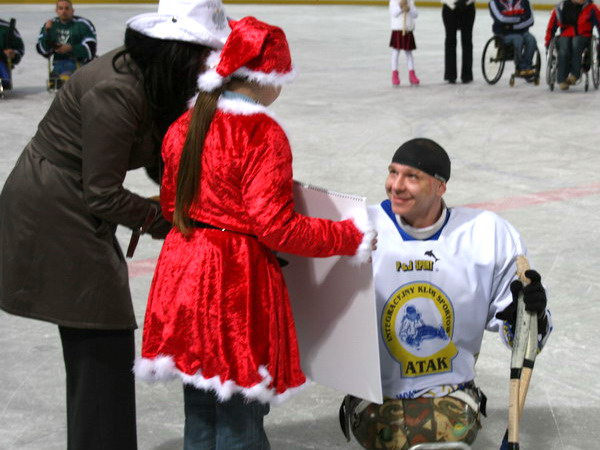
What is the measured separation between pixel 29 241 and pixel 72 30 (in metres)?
9.14

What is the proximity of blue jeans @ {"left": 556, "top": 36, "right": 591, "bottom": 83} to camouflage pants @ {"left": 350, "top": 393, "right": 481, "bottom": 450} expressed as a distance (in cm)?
948

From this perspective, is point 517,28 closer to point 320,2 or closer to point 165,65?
point 165,65

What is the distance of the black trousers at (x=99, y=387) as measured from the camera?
2881 mm

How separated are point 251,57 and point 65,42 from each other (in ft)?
31.2

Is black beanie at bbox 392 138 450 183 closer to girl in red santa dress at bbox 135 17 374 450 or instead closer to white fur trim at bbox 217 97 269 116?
girl in red santa dress at bbox 135 17 374 450

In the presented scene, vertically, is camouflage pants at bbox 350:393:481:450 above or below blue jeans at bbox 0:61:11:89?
above

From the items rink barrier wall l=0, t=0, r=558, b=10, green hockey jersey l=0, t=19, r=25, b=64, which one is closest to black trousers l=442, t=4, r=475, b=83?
green hockey jersey l=0, t=19, r=25, b=64

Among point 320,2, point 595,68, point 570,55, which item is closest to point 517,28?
point 570,55

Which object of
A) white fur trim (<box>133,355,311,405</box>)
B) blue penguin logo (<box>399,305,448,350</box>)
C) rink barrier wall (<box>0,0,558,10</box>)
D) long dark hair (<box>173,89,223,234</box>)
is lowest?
rink barrier wall (<box>0,0,558,10</box>)

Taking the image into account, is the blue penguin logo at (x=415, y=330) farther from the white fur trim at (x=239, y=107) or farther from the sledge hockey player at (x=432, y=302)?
the white fur trim at (x=239, y=107)

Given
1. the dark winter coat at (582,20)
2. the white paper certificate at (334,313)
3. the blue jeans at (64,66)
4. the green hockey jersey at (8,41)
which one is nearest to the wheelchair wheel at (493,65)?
the dark winter coat at (582,20)

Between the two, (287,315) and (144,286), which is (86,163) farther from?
A: (144,286)

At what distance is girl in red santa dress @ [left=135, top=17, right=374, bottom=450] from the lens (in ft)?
7.99

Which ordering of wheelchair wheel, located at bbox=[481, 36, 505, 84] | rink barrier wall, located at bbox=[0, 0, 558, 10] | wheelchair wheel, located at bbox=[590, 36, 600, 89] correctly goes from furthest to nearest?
1. rink barrier wall, located at bbox=[0, 0, 558, 10]
2. wheelchair wheel, located at bbox=[481, 36, 505, 84]
3. wheelchair wheel, located at bbox=[590, 36, 600, 89]
